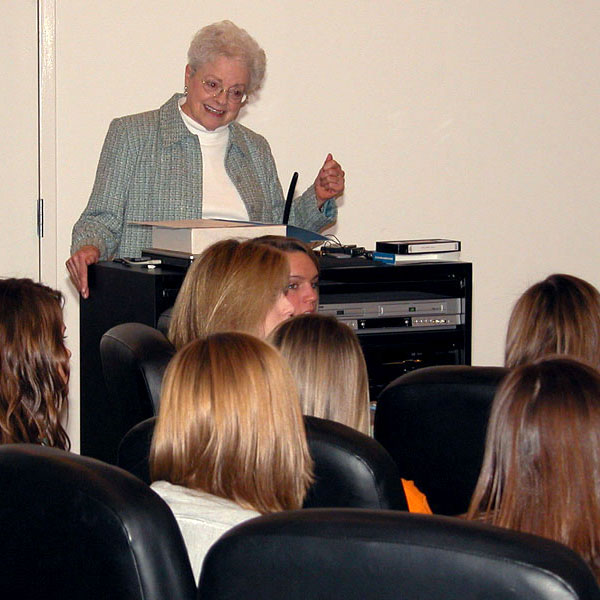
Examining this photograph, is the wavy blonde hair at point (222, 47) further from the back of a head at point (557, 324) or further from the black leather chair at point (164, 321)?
the back of a head at point (557, 324)

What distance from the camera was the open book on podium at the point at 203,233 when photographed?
2.57 meters

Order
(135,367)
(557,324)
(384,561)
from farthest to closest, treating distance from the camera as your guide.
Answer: (557,324) < (135,367) < (384,561)

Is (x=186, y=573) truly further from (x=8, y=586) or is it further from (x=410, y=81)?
(x=410, y=81)

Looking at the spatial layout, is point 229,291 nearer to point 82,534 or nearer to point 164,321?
point 164,321

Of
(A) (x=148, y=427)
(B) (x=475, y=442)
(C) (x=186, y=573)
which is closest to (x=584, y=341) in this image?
(B) (x=475, y=442)

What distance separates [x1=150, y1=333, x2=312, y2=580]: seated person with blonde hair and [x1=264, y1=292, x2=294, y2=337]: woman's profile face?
81 cm

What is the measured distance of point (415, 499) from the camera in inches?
68.1

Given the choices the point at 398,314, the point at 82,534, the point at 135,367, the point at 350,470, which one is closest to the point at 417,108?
the point at 398,314

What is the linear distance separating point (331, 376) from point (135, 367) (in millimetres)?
377

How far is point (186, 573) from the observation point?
101 centimetres

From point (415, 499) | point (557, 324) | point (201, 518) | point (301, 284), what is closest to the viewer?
point (201, 518)

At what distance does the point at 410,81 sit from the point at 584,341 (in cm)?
229

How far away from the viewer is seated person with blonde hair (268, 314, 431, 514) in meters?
1.73

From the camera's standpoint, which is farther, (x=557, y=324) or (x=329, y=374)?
(x=557, y=324)
